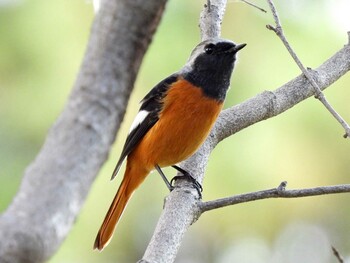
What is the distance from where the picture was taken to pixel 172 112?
362 centimetres

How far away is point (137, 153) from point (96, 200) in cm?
92

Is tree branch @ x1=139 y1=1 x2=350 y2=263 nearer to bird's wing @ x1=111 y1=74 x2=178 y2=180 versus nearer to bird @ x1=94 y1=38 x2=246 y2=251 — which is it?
bird @ x1=94 y1=38 x2=246 y2=251

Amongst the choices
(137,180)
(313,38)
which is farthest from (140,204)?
(313,38)

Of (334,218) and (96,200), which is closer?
(96,200)

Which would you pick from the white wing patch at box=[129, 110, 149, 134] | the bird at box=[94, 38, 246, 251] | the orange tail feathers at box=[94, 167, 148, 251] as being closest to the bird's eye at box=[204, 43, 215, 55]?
the bird at box=[94, 38, 246, 251]

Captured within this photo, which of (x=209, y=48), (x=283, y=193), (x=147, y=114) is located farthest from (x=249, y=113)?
(x=283, y=193)

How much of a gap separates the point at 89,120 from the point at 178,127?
254 centimetres

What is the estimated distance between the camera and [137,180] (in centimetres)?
378

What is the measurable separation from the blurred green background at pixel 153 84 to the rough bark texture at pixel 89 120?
3.37m

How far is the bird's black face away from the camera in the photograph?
12.0 ft

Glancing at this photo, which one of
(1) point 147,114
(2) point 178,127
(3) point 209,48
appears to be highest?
(3) point 209,48

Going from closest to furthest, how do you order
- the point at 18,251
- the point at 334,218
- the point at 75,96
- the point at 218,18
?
the point at 18,251 → the point at 75,96 → the point at 218,18 → the point at 334,218

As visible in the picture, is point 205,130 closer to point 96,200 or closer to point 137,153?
point 137,153

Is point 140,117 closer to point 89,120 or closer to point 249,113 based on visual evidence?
point 249,113
